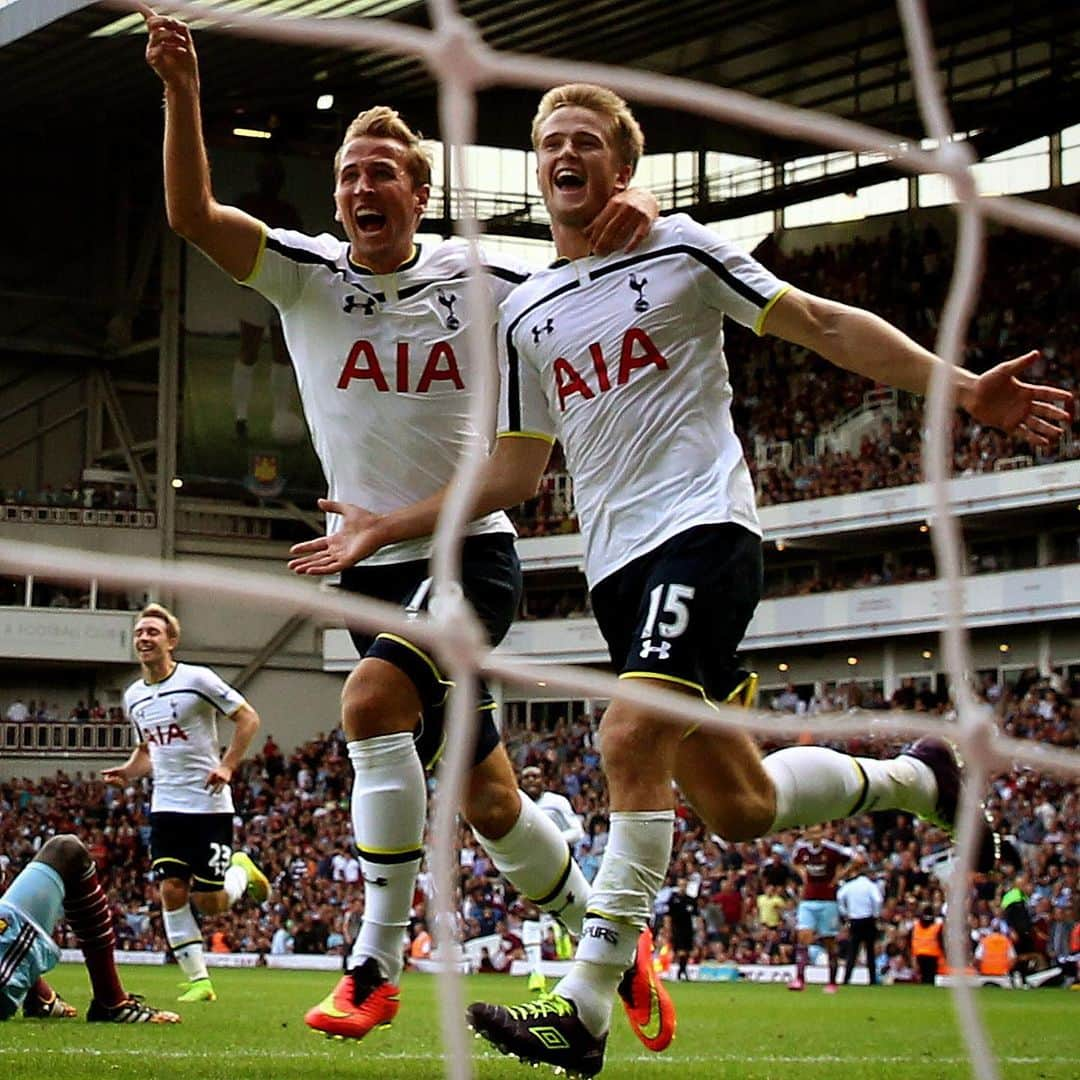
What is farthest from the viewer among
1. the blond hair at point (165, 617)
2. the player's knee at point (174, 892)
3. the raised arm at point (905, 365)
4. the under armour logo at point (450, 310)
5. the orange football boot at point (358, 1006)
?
the player's knee at point (174, 892)

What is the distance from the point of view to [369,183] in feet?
17.9

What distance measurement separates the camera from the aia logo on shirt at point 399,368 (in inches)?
216

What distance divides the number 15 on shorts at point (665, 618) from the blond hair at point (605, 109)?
1.17m

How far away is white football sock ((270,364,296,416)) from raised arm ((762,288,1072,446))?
36.8 metres

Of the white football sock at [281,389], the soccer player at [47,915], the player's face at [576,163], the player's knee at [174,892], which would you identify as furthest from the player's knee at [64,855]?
the white football sock at [281,389]

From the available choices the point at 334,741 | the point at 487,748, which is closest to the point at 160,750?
the point at 487,748

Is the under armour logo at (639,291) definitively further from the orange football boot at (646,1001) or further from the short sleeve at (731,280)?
the orange football boot at (646,1001)

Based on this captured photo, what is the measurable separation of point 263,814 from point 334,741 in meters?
3.74

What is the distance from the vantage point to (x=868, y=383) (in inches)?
1462

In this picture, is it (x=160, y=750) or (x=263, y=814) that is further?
(x=263, y=814)

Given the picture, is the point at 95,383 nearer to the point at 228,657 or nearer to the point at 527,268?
the point at 228,657

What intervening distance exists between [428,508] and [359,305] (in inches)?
30.0

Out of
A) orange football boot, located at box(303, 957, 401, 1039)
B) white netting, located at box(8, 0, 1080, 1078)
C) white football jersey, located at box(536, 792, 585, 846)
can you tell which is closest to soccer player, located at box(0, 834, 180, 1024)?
orange football boot, located at box(303, 957, 401, 1039)

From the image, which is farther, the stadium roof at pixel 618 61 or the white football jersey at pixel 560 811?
the stadium roof at pixel 618 61
